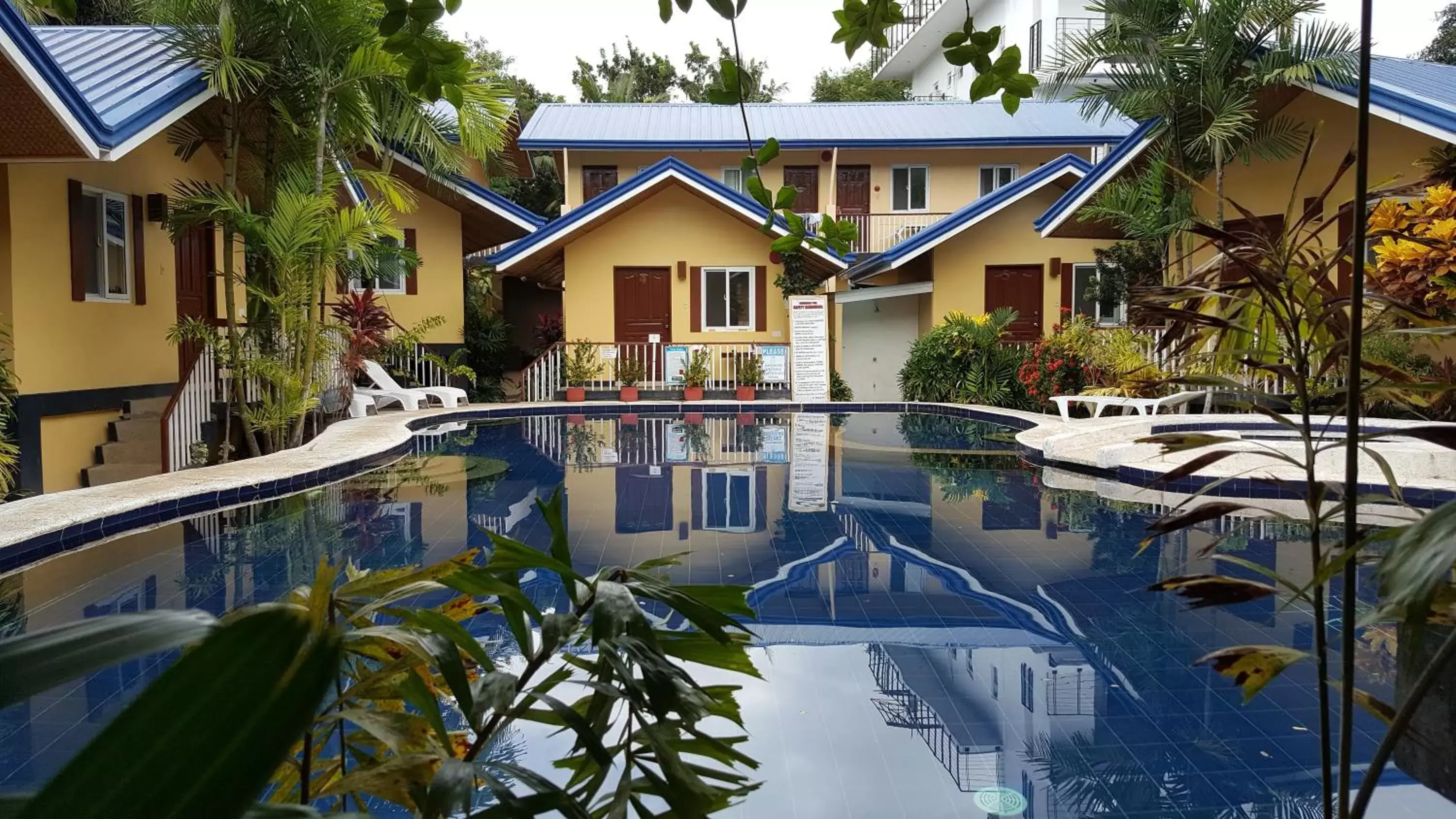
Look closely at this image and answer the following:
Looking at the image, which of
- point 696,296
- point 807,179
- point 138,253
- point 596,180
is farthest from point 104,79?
point 807,179

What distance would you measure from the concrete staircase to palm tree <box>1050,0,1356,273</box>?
34.1 ft

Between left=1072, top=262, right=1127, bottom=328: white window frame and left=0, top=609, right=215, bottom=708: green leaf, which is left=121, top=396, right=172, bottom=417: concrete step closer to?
left=0, top=609, right=215, bottom=708: green leaf

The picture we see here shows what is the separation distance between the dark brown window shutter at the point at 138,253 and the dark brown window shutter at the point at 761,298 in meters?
10.3

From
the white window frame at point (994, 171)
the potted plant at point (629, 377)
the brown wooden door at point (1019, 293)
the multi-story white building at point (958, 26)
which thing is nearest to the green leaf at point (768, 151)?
the potted plant at point (629, 377)

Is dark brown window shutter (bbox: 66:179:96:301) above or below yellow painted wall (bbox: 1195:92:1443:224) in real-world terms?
below

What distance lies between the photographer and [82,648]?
544 mm

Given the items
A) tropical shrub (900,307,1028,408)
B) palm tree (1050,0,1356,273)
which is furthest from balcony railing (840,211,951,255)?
palm tree (1050,0,1356,273)

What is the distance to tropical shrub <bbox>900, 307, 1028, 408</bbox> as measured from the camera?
653 inches

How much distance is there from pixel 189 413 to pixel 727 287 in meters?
10.9

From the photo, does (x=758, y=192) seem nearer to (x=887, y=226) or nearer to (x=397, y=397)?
(x=397, y=397)

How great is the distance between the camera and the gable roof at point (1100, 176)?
45.4ft

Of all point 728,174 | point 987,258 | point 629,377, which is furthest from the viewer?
point 728,174

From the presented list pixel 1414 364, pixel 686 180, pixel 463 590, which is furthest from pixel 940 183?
pixel 463 590

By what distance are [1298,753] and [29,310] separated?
929cm
